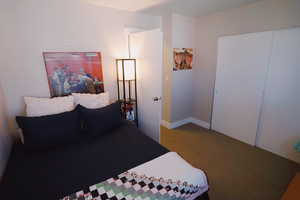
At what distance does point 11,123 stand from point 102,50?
1.57 metres

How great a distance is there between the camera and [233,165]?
2.27 m

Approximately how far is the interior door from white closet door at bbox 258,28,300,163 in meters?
1.74

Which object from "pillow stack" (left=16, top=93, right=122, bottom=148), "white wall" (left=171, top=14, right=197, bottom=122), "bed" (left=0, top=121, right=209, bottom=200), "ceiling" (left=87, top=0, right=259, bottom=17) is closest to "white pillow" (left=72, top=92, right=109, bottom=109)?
"pillow stack" (left=16, top=93, right=122, bottom=148)

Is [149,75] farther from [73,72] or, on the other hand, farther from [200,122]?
[200,122]

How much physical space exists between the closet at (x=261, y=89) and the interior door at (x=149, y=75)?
4.78 ft

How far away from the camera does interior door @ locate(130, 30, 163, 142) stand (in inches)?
87.9

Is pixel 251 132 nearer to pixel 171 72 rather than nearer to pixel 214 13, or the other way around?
pixel 171 72

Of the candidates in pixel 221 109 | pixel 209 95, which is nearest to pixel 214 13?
pixel 209 95

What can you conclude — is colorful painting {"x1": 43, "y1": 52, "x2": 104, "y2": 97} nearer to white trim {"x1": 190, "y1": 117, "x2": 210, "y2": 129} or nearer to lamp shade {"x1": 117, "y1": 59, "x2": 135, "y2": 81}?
lamp shade {"x1": 117, "y1": 59, "x2": 135, "y2": 81}

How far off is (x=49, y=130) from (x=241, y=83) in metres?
2.99

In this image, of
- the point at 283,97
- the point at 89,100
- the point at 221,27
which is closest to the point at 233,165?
the point at 283,97

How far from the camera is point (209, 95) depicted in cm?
329

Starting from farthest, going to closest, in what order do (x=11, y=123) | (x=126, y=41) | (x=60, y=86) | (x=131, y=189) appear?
(x=126, y=41)
(x=60, y=86)
(x=11, y=123)
(x=131, y=189)

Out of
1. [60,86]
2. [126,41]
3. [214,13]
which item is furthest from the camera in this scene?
[214,13]
